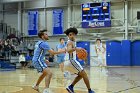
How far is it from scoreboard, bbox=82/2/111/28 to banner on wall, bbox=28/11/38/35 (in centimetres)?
524

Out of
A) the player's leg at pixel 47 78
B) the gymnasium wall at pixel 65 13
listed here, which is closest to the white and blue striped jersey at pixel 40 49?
the player's leg at pixel 47 78

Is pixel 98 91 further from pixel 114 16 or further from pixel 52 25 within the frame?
pixel 52 25

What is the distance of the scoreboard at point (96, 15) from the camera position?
26844 millimetres

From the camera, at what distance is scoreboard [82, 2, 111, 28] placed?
26844 mm

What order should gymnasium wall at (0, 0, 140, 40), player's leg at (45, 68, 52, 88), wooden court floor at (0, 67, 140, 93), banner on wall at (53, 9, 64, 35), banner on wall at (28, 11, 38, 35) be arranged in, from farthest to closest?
banner on wall at (28, 11, 38, 35) → banner on wall at (53, 9, 64, 35) → gymnasium wall at (0, 0, 140, 40) → wooden court floor at (0, 67, 140, 93) → player's leg at (45, 68, 52, 88)

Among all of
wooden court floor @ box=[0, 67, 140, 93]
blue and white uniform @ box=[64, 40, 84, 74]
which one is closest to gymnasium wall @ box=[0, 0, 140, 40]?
wooden court floor @ box=[0, 67, 140, 93]

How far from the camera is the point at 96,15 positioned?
89.1 ft

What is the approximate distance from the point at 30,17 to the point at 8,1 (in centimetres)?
265

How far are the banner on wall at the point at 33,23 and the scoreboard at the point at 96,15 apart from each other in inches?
206

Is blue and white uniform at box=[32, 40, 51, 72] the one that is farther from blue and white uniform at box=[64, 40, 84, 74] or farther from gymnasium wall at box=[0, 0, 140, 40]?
gymnasium wall at box=[0, 0, 140, 40]

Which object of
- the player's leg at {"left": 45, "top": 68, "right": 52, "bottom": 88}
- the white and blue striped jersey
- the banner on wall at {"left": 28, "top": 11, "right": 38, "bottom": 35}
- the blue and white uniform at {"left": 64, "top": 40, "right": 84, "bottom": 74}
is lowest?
the player's leg at {"left": 45, "top": 68, "right": 52, "bottom": 88}

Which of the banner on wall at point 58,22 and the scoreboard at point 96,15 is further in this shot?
the banner on wall at point 58,22

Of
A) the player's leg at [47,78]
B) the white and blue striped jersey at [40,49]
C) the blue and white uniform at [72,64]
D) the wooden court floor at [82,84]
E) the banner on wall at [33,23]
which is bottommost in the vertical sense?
the wooden court floor at [82,84]

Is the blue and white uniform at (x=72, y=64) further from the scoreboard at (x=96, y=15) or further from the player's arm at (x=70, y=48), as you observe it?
the scoreboard at (x=96, y=15)
